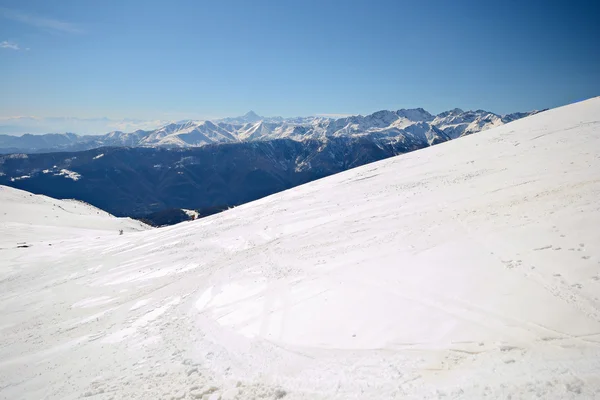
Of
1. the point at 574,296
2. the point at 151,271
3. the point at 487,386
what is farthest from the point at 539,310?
the point at 151,271

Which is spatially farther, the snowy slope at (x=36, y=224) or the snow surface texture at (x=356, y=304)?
the snowy slope at (x=36, y=224)

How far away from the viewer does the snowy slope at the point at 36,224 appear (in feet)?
141

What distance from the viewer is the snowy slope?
1687 inches

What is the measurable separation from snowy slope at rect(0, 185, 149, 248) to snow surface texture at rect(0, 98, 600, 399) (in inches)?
627

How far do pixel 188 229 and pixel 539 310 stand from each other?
3462 centimetres

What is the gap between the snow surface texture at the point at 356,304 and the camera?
31.3 feet

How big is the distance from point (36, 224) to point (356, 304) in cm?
6162

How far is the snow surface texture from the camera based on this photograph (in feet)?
31.3

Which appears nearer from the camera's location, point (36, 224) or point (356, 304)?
point (356, 304)

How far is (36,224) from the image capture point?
52.2 meters

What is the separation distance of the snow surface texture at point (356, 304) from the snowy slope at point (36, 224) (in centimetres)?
1592

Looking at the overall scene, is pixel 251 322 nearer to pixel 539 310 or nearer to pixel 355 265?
pixel 355 265

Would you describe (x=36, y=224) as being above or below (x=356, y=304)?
above

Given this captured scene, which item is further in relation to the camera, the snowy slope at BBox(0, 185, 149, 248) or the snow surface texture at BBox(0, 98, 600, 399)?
the snowy slope at BBox(0, 185, 149, 248)
